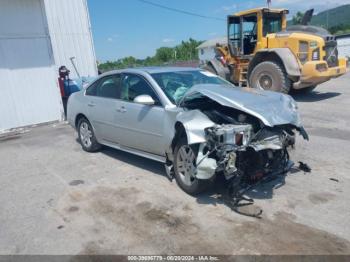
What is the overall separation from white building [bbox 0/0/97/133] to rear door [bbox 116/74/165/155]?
5699 millimetres

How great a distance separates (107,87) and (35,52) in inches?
209

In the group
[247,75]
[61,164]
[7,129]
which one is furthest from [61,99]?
[247,75]

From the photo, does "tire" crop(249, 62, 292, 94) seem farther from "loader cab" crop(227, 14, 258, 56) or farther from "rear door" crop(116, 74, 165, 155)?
"rear door" crop(116, 74, 165, 155)

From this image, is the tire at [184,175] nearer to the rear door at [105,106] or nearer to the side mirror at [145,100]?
the side mirror at [145,100]

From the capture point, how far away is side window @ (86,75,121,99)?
225 inches

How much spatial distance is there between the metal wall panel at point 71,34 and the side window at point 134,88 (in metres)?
6.24

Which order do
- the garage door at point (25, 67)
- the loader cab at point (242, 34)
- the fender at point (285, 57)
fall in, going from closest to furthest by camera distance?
the garage door at point (25, 67), the fender at point (285, 57), the loader cab at point (242, 34)

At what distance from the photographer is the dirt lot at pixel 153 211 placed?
3.39 metres

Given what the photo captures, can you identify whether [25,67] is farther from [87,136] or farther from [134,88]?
[134,88]

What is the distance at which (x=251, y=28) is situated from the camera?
40.3ft

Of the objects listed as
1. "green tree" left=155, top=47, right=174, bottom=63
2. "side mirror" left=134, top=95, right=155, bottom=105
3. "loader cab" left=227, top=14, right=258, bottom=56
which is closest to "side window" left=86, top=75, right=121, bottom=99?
"side mirror" left=134, top=95, right=155, bottom=105

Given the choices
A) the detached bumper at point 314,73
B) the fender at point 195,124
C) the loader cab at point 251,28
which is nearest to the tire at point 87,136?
the fender at point 195,124

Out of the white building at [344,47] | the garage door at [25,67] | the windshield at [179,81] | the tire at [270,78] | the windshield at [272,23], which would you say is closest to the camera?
the windshield at [179,81]

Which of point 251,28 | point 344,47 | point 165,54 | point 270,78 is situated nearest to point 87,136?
point 270,78
